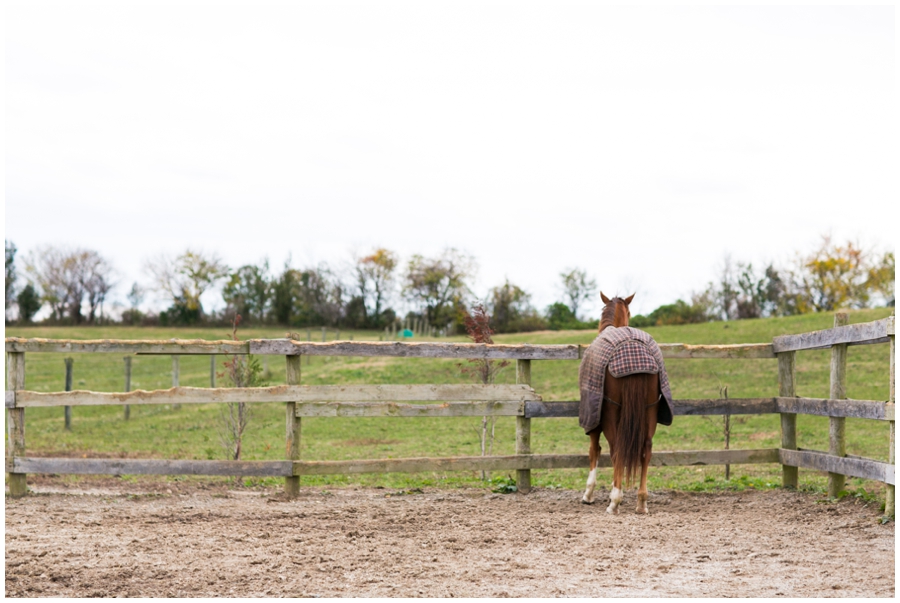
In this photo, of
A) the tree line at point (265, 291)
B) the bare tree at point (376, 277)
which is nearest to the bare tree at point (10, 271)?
the tree line at point (265, 291)

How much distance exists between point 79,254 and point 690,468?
5312 cm

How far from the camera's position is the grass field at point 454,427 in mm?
9258

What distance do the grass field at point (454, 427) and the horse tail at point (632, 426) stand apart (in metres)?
1.85

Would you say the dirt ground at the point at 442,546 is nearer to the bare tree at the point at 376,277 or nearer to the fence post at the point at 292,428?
the fence post at the point at 292,428

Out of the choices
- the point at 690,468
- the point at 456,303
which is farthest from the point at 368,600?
the point at 456,303

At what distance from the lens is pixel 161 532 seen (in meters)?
5.32

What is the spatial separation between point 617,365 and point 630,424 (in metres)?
0.48

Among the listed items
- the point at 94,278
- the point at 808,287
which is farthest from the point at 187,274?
the point at 808,287

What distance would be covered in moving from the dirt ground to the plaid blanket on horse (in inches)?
32.6

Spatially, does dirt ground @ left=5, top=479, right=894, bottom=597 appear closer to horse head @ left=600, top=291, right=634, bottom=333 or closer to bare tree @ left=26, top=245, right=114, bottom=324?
horse head @ left=600, top=291, right=634, bottom=333

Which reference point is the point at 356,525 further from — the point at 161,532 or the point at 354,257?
the point at 354,257

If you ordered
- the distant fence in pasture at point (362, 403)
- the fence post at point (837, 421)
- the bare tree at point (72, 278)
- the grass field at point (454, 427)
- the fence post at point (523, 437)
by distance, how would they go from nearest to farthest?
the fence post at point (837, 421)
the distant fence in pasture at point (362, 403)
the fence post at point (523, 437)
the grass field at point (454, 427)
the bare tree at point (72, 278)

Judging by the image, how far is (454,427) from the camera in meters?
14.4

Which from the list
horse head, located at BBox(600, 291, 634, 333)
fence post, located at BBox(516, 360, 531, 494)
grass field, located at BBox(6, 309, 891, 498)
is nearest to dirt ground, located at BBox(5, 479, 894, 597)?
fence post, located at BBox(516, 360, 531, 494)
